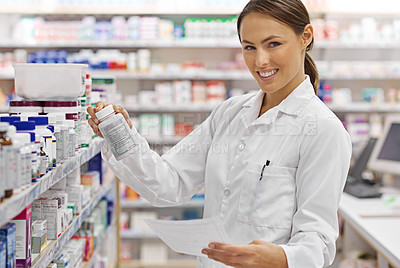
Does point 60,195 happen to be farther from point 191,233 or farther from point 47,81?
point 191,233

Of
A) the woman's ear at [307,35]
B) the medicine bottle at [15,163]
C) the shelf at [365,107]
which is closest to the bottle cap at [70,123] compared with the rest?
the medicine bottle at [15,163]

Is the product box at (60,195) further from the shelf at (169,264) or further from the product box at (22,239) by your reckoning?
the shelf at (169,264)

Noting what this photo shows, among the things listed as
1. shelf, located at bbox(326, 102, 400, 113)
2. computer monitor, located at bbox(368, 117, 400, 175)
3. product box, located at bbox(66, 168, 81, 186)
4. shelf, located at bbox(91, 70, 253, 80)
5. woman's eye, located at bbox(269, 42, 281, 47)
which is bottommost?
computer monitor, located at bbox(368, 117, 400, 175)

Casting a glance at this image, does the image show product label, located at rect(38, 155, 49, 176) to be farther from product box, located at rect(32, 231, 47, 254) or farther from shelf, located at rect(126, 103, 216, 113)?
shelf, located at rect(126, 103, 216, 113)

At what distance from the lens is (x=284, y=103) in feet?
5.39

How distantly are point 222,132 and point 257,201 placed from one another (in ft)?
1.16

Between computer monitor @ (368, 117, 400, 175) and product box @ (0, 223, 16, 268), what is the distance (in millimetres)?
3297

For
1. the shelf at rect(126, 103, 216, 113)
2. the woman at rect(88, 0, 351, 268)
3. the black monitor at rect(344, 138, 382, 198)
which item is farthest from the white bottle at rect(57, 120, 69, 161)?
the shelf at rect(126, 103, 216, 113)

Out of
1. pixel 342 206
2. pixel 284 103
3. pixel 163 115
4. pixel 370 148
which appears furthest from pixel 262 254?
pixel 163 115

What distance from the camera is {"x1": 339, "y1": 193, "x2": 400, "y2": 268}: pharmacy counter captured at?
2402mm

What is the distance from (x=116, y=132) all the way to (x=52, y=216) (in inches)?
17.7

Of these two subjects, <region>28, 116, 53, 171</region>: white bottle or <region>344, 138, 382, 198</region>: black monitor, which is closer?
<region>28, 116, 53, 171</region>: white bottle

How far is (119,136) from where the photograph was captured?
1527 mm

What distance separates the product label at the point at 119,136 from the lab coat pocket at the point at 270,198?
445 millimetres
